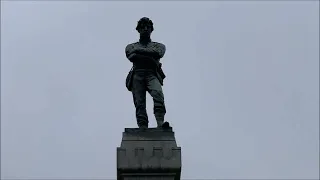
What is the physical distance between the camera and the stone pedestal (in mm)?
25891

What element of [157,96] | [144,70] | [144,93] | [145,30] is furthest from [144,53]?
[157,96]

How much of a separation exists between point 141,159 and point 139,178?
55 cm

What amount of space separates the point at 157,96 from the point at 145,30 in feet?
7.01

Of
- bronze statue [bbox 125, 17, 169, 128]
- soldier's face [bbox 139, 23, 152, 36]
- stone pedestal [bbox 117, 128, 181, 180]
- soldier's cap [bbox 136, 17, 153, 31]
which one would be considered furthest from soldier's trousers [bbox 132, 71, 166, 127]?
soldier's cap [bbox 136, 17, 153, 31]

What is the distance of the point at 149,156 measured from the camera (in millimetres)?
26109

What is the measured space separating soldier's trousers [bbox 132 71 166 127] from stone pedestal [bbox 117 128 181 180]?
0.86 m

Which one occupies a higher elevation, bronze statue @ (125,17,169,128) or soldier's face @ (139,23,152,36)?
soldier's face @ (139,23,152,36)

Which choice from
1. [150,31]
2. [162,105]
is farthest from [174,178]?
[150,31]

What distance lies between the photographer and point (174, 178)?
26016 millimetres

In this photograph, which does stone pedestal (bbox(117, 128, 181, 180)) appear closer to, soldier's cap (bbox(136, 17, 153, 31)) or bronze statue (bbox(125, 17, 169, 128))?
bronze statue (bbox(125, 17, 169, 128))

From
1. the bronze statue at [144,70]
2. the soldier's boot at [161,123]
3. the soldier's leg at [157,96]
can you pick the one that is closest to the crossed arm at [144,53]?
the bronze statue at [144,70]

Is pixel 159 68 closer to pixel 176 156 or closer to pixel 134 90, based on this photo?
pixel 134 90

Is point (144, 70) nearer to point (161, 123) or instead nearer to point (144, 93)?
point (144, 93)

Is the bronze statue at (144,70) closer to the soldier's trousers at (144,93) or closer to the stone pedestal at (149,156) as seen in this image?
the soldier's trousers at (144,93)
